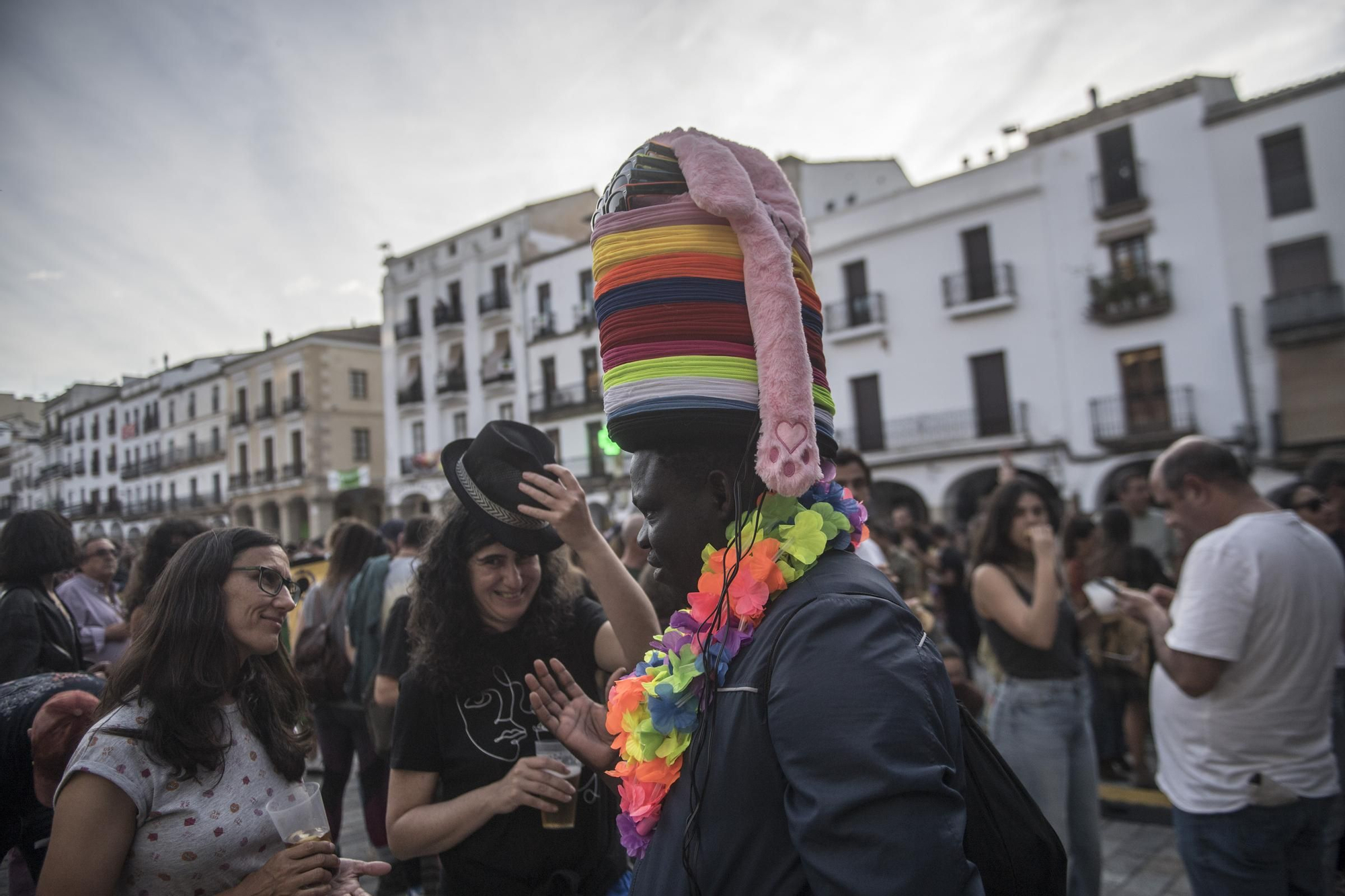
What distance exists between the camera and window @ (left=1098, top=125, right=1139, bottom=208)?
17375mm

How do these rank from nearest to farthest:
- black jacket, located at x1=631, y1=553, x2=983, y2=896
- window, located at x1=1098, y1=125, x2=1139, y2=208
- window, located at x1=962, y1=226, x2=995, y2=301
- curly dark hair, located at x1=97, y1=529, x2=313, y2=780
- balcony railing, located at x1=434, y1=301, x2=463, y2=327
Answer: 1. black jacket, located at x1=631, y1=553, x2=983, y2=896
2. curly dark hair, located at x1=97, y1=529, x2=313, y2=780
3. window, located at x1=1098, y1=125, x2=1139, y2=208
4. window, located at x1=962, y1=226, x2=995, y2=301
5. balcony railing, located at x1=434, y1=301, x2=463, y2=327

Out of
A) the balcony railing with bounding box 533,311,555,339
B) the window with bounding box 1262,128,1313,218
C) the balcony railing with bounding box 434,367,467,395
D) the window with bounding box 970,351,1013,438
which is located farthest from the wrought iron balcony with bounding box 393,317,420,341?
the window with bounding box 1262,128,1313,218

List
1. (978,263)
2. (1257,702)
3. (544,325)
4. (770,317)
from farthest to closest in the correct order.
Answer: (544,325), (978,263), (1257,702), (770,317)

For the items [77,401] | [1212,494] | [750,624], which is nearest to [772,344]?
[750,624]

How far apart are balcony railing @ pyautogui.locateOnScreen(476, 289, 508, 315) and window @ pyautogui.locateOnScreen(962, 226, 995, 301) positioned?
1607 cm

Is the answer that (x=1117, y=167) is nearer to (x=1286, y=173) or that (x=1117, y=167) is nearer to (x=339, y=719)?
(x=1286, y=173)

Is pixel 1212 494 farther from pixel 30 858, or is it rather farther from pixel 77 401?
pixel 77 401

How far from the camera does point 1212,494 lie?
2.84m

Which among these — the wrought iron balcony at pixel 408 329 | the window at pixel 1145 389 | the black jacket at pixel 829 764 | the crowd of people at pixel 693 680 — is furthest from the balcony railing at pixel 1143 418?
the wrought iron balcony at pixel 408 329

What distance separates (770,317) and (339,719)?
448 cm

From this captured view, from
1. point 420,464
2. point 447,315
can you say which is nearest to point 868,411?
point 447,315

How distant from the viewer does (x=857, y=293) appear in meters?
21.2

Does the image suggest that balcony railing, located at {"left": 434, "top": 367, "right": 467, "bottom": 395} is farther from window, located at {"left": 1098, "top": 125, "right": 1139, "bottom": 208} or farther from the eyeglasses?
the eyeglasses

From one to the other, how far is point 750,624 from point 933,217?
20414 millimetres
